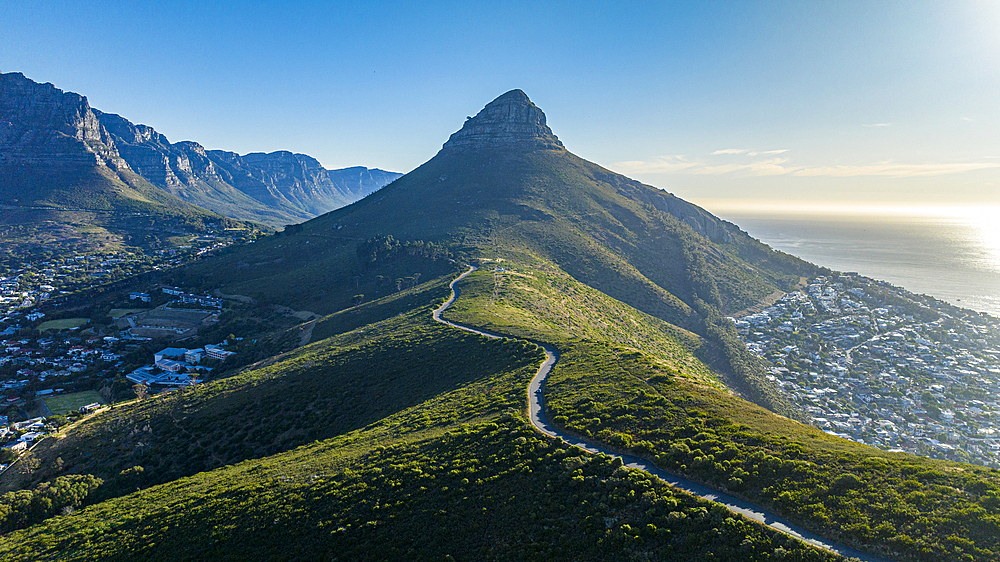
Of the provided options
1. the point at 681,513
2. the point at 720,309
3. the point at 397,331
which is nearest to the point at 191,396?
the point at 397,331

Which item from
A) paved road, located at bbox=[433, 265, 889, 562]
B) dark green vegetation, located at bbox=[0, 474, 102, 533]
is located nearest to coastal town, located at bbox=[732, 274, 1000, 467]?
paved road, located at bbox=[433, 265, 889, 562]

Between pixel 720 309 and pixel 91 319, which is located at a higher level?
pixel 720 309

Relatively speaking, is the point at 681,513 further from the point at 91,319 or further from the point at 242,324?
the point at 91,319

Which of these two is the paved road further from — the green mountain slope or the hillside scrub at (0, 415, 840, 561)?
the green mountain slope

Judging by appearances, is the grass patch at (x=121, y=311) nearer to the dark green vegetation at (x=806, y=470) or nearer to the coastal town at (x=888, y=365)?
the dark green vegetation at (x=806, y=470)

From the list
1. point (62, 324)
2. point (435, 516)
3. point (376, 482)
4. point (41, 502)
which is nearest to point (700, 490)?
point (435, 516)

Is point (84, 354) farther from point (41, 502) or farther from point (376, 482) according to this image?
point (376, 482)
